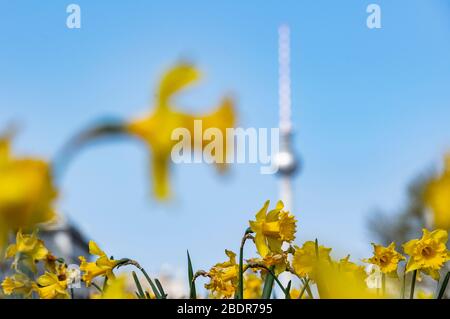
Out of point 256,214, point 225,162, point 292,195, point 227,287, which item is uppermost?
point 225,162

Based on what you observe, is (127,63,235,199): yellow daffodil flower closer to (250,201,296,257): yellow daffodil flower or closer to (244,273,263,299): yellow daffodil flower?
(250,201,296,257): yellow daffodil flower

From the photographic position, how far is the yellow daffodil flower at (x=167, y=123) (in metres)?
0.32

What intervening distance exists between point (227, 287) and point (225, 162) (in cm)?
60

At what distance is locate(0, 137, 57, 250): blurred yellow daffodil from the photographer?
34 centimetres

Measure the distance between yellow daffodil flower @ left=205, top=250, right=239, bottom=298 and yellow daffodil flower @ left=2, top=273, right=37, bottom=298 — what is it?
0.42 metres

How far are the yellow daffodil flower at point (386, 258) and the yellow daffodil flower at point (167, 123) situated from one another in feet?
2.17

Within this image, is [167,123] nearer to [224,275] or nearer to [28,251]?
[224,275]
